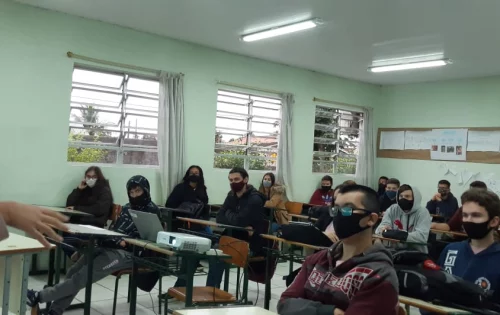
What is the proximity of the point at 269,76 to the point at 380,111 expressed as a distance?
2.91m

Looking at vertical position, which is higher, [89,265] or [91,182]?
[91,182]

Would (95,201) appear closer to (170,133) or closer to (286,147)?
(170,133)

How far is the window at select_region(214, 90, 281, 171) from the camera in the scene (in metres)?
7.33

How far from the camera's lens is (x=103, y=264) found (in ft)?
12.4

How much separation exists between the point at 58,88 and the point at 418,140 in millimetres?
6292

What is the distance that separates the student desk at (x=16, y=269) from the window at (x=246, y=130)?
4.47m

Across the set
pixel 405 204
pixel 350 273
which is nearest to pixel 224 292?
pixel 350 273

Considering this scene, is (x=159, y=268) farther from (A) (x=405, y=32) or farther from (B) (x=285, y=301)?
(A) (x=405, y=32)

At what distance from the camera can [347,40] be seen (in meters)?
6.20

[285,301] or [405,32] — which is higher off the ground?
[405,32]

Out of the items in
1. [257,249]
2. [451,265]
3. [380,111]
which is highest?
[380,111]

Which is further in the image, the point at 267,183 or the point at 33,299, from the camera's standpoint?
the point at 267,183

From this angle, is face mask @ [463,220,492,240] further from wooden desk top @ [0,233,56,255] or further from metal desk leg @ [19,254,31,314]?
metal desk leg @ [19,254,31,314]

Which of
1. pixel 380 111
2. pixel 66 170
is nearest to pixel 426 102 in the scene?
pixel 380 111
